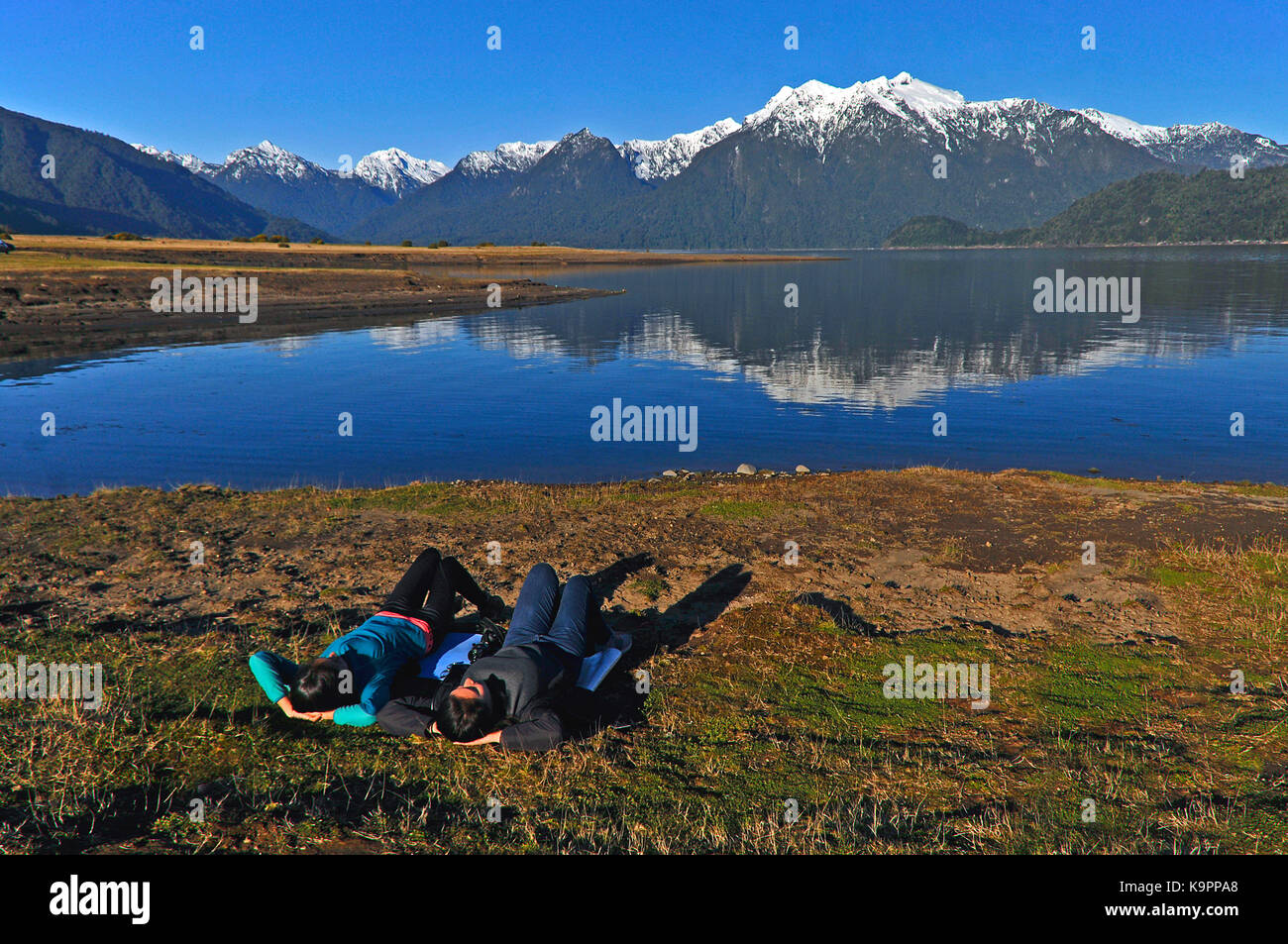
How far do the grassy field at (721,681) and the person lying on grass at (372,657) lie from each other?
12.0 inches

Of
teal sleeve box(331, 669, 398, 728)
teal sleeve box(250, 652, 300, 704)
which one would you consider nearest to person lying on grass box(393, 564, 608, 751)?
teal sleeve box(331, 669, 398, 728)

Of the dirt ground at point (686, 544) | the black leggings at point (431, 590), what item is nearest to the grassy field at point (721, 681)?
the dirt ground at point (686, 544)

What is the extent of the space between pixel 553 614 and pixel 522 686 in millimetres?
1456

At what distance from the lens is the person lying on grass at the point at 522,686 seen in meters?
6.69

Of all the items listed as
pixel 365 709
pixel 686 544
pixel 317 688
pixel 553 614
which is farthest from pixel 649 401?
pixel 317 688

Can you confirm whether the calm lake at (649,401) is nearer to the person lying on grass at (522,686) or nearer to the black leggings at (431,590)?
the black leggings at (431,590)

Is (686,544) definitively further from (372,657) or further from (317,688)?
(317,688)

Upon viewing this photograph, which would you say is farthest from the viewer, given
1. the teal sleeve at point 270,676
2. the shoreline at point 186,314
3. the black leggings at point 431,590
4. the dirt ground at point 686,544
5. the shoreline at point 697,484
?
the shoreline at point 186,314

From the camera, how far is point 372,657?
7.77 meters

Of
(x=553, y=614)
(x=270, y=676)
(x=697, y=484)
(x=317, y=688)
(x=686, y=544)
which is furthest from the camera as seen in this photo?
(x=697, y=484)

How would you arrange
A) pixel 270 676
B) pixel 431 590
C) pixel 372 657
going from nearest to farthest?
pixel 270 676 < pixel 372 657 < pixel 431 590

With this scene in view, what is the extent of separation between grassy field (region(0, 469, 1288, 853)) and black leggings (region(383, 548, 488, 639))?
67.6 inches

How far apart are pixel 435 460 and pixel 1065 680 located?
1990 cm

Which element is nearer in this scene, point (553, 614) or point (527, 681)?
point (527, 681)
